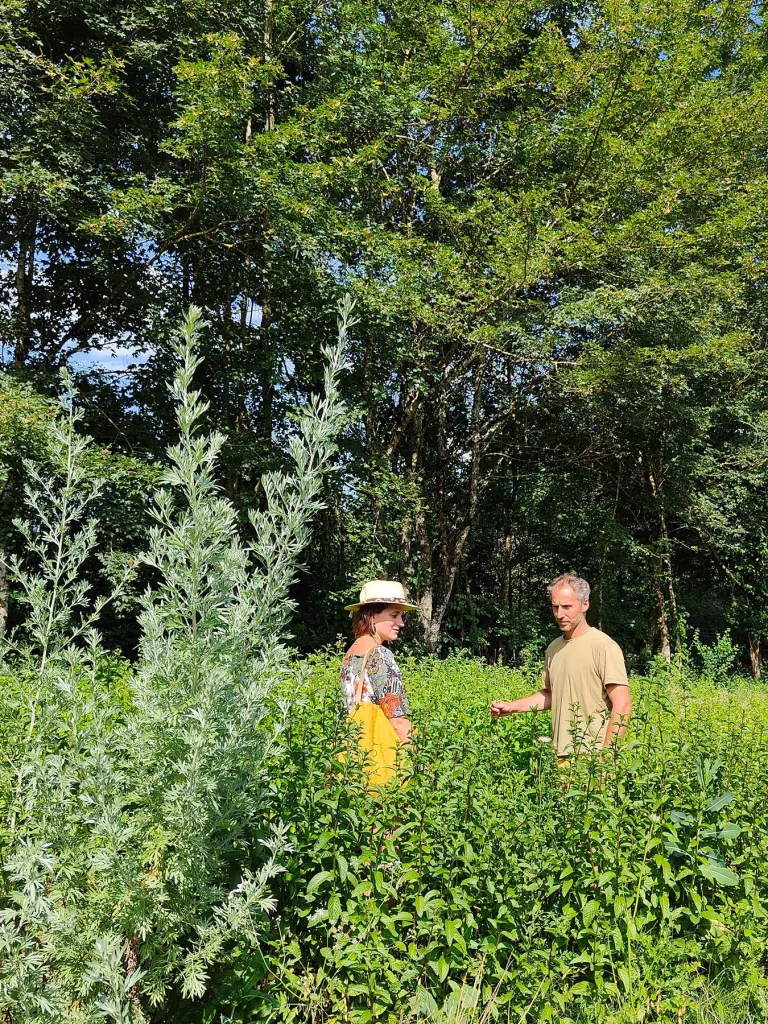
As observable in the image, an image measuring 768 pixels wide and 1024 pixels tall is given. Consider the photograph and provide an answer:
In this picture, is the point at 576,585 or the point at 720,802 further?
the point at 576,585

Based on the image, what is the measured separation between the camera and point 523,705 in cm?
414

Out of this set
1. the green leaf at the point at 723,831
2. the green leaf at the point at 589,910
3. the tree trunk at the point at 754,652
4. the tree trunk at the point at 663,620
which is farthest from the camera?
the tree trunk at the point at 754,652

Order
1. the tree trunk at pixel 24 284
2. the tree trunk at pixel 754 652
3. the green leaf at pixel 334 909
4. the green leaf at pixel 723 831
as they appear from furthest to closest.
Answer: the tree trunk at pixel 754 652 → the tree trunk at pixel 24 284 → the green leaf at pixel 723 831 → the green leaf at pixel 334 909

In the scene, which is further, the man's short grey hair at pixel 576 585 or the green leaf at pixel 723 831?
the man's short grey hair at pixel 576 585

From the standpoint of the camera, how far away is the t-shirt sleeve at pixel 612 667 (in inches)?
148

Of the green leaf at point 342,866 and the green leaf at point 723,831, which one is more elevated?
the green leaf at point 342,866

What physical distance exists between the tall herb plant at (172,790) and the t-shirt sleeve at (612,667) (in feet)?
6.61

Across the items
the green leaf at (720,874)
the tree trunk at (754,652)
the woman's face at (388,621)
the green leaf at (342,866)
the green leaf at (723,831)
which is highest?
the woman's face at (388,621)

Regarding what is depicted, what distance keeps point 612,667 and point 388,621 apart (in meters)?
1.14

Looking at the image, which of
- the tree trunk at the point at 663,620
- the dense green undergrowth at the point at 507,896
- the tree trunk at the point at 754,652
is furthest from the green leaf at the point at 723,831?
the tree trunk at the point at 754,652

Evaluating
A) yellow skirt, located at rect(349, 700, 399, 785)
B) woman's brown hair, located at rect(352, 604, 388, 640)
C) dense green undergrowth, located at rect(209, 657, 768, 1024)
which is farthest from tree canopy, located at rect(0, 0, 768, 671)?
dense green undergrowth, located at rect(209, 657, 768, 1024)

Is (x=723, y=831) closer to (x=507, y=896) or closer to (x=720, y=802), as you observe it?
(x=720, y=802)

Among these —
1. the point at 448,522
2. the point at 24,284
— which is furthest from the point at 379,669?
the point at 448,522

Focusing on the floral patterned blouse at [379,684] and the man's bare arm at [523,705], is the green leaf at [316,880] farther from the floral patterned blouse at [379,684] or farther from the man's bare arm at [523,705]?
the man's bare arm at [523,705]
